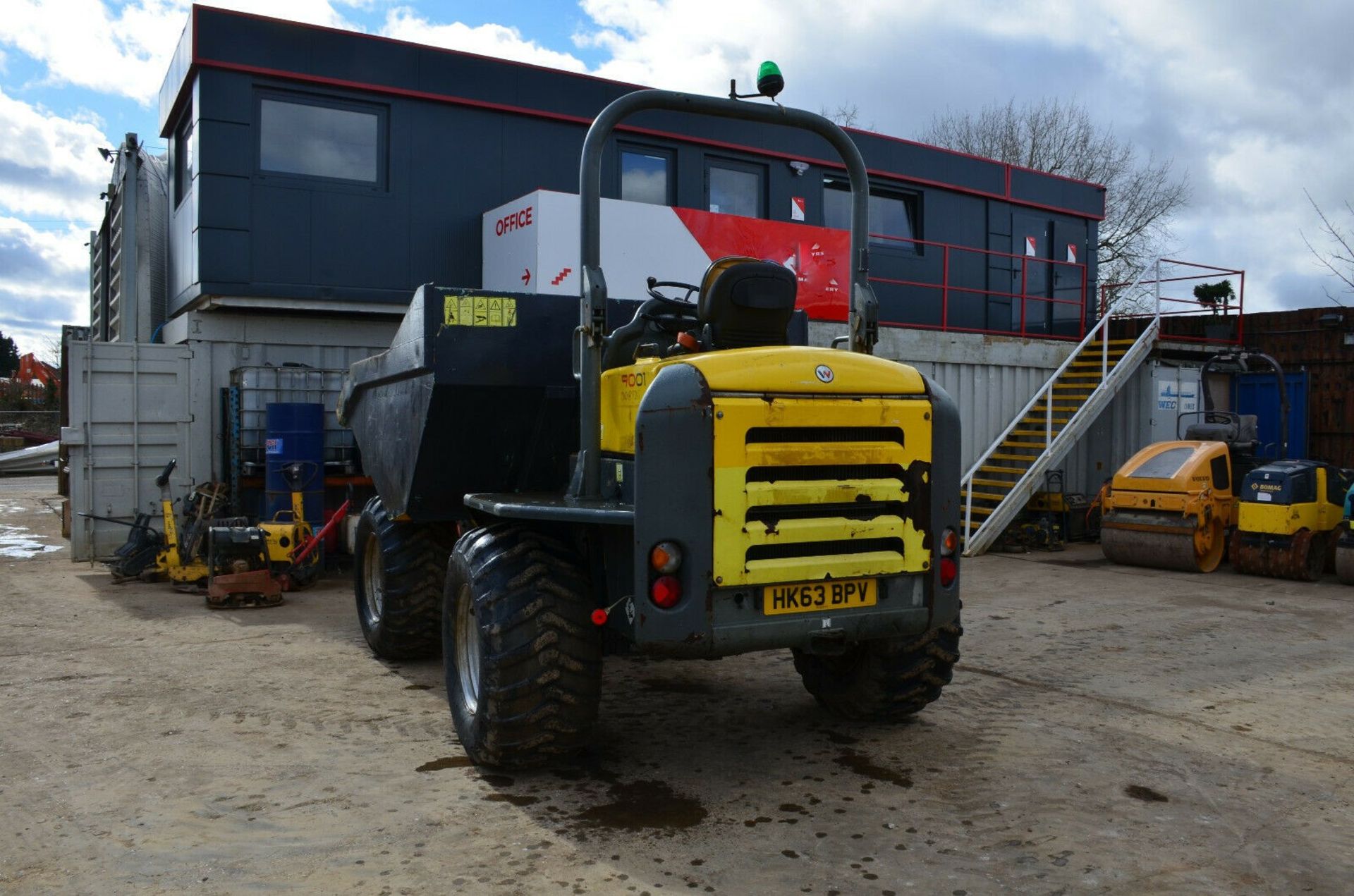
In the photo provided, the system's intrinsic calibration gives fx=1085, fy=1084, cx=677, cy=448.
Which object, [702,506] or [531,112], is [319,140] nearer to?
[531,112]

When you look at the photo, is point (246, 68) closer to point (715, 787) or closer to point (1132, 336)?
point (715, 787)

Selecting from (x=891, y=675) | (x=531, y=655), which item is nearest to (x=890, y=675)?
(x=891, y=675)

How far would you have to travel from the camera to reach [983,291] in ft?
48.7

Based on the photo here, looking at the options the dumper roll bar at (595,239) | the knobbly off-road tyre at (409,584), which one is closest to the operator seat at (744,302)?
the dumper roll bar at (595,239)

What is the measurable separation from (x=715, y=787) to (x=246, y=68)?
948 centimetres

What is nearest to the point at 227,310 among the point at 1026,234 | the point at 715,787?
the point at 715,787

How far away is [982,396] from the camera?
563 inches

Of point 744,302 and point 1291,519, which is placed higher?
point 744,302

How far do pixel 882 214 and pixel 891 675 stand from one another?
11696 millimetres

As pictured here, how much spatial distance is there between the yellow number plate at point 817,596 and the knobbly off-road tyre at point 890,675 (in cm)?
63

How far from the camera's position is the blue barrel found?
10.6 meters

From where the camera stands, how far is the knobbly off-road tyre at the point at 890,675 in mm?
5137

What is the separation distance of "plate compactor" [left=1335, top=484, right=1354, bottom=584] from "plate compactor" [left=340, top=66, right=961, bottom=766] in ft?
23.4

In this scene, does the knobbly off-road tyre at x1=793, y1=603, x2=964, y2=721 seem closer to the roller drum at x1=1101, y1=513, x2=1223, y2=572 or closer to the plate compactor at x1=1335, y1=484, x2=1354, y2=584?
the plate compactor at x1=1335, y1=484, x2=1354, y2=584
